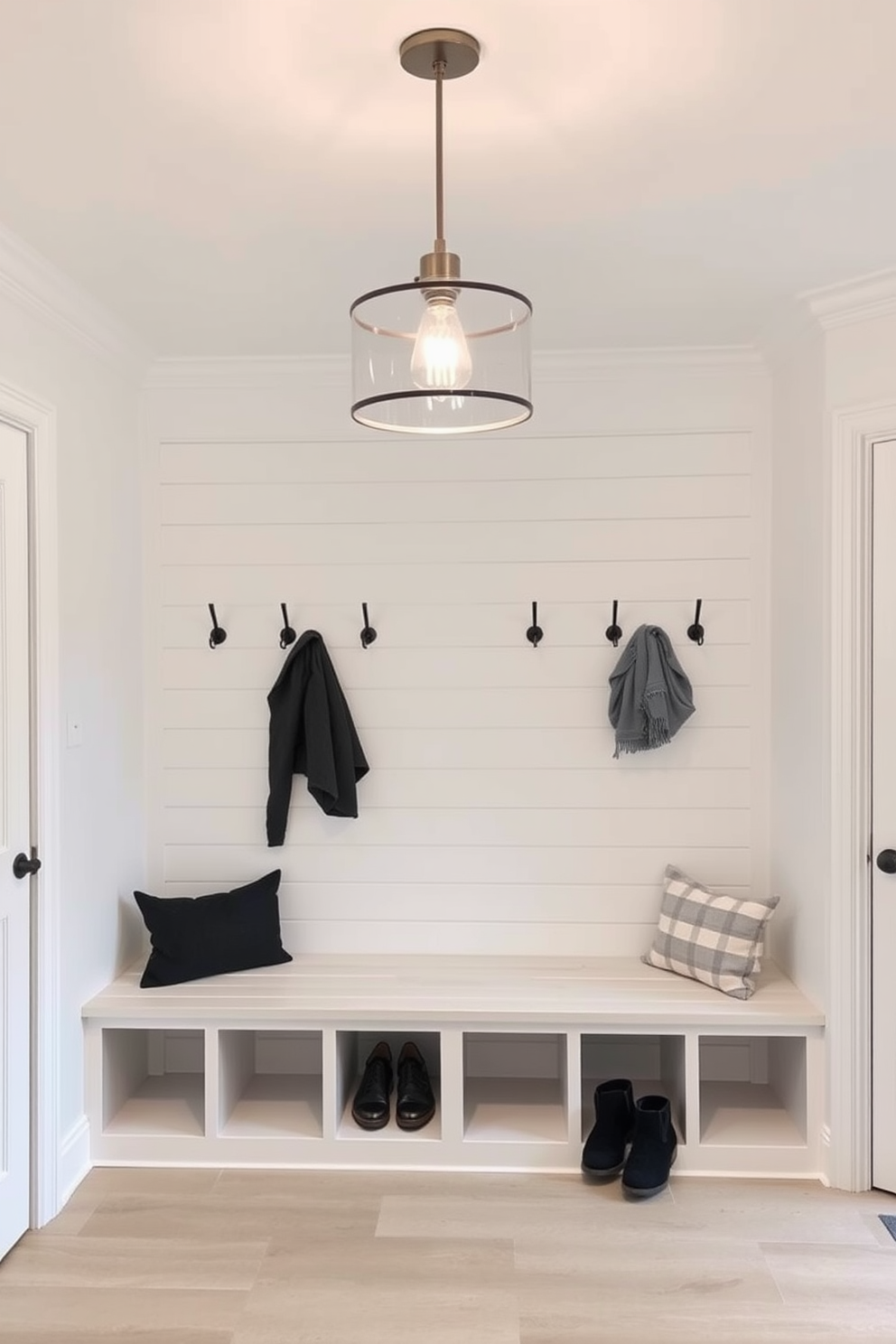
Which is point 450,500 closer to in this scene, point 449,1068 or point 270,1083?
point 449,1068

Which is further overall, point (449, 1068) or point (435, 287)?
point (449, 1068)

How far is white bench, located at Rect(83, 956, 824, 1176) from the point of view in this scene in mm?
3014

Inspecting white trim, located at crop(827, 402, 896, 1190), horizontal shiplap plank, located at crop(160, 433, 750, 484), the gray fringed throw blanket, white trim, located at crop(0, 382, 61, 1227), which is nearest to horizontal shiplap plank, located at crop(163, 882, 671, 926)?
the gray fringed throw blanket

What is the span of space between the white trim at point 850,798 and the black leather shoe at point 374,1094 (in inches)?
52.1

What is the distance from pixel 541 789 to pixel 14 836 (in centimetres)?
170

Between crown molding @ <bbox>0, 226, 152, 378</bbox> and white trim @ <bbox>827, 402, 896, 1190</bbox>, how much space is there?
7.14ft

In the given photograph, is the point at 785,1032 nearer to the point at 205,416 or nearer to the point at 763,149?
the point at 763,149

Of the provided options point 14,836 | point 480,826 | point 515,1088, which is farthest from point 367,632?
point 515,1088

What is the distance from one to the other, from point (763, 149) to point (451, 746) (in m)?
2.09

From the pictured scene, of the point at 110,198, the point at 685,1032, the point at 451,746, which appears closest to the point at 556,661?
the point at 451,746

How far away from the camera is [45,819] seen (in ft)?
9.14

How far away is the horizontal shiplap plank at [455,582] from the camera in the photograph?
351 centimetres

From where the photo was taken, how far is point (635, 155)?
208cm

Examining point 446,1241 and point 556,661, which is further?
point 556,661
